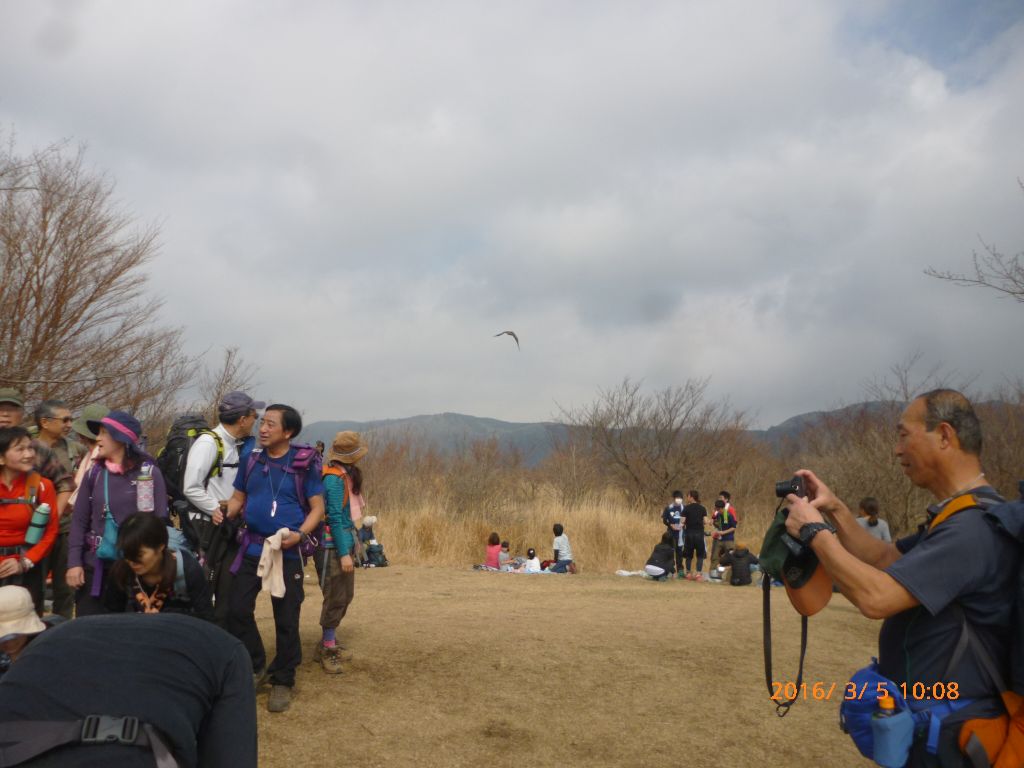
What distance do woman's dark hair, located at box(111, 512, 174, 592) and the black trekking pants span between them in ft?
5.12

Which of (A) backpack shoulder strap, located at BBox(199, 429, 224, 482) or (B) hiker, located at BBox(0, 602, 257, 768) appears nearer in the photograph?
(B) hiker, located at BBox(0, 602, 257, 768)

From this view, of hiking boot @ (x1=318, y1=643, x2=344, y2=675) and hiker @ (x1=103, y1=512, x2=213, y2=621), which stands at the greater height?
hiker @ (x1=103, y1=512, x2=213, y2=621)

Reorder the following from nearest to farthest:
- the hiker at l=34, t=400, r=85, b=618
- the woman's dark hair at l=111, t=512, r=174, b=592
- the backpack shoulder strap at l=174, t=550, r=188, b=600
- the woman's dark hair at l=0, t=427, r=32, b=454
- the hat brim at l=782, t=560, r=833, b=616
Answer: the hat brim at l=782, t=560, r=833, b=616, the woman's dark hair at l=111, t=512, r=174, b=592, the backpack shoulder strap at l=174, t=550, r=188, b=600, the woman's dark hair at l=0, t=427, r=32, b=454, the hiker at l=34, t=400, r=85, b=618

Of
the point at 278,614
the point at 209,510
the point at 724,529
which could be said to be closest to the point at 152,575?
the point at 209,510

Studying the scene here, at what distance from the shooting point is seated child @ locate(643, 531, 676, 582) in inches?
569

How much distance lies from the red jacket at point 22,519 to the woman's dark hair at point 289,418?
1.41 m

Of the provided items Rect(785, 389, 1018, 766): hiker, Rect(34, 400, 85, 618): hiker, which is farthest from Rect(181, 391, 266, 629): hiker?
Rect(785, 389, 1018, 766): hiker

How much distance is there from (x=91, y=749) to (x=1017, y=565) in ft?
7.70

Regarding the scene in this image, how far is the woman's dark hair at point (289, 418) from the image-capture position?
507 centimetres

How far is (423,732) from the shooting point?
4.85m

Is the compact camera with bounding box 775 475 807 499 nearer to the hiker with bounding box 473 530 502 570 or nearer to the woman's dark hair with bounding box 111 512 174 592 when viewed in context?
the woman's dark hair with bounding box 111 512 174 592

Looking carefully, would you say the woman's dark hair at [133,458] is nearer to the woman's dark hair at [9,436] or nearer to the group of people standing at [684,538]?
the woman's dark hair at [9,436]

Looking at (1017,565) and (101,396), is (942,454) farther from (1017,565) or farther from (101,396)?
(101,396)

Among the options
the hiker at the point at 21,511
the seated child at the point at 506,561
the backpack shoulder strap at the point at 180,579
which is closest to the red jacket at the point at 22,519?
the hiker at the point at 21,511
